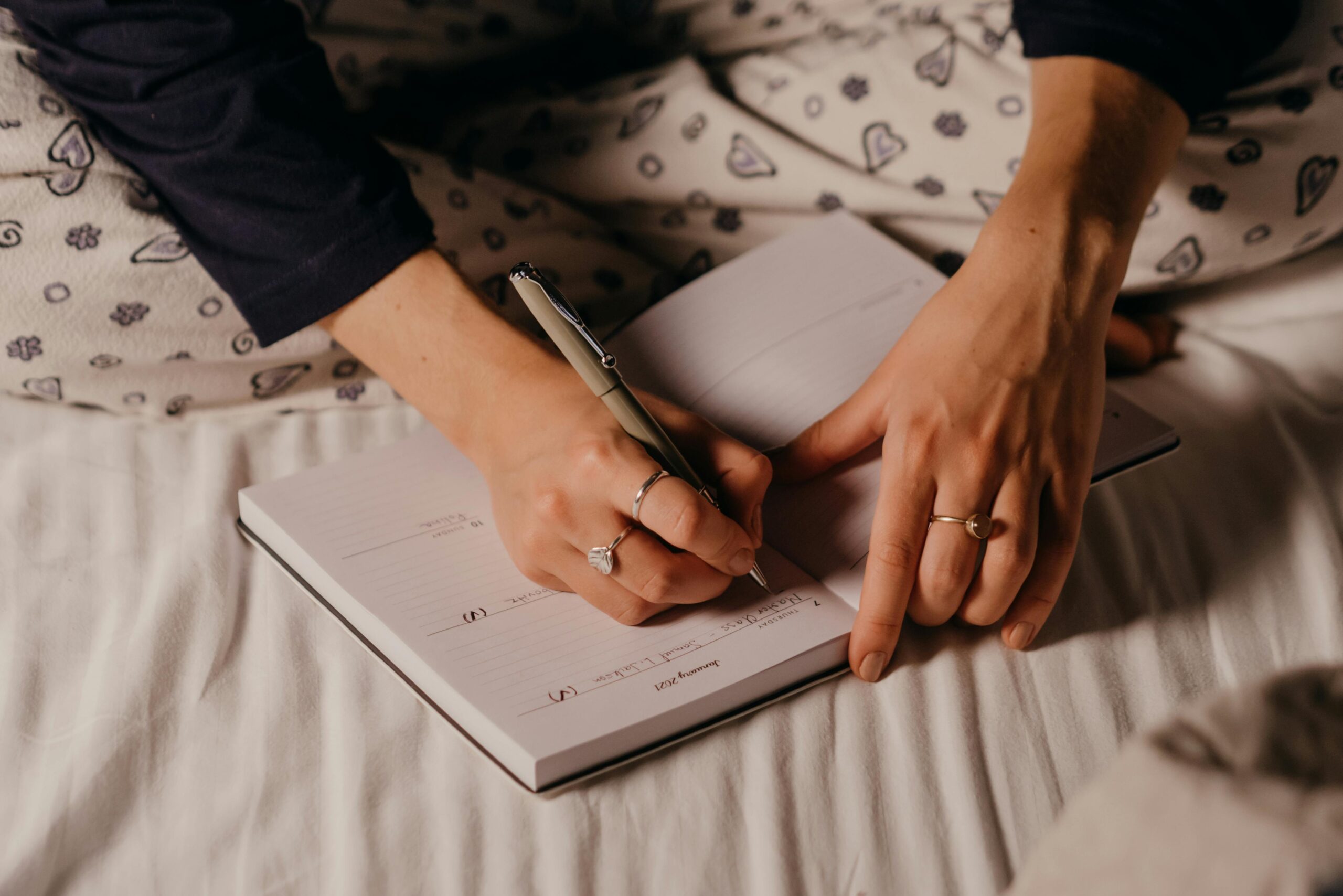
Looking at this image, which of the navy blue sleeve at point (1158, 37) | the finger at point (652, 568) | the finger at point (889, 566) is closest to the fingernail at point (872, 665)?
the finger at point (889, 566)

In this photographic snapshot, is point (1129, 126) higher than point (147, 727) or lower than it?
higher

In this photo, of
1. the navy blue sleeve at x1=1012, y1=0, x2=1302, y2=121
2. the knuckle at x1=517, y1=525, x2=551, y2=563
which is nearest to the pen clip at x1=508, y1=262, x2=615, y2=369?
the knuckle at x1=517, y1=525, x2=551, y2=563

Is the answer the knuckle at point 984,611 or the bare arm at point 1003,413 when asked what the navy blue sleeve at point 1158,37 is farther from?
the knuckle at point 984,611

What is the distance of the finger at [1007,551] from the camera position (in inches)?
21.5

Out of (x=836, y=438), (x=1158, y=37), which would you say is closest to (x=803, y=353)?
(x=836, y=438)

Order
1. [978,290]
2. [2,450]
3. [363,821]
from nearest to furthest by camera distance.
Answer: [363,821] < [978,290] < [2,450]

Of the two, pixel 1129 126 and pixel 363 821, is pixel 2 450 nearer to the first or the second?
pixel 363 821

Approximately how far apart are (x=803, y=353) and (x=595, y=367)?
235 millimetres

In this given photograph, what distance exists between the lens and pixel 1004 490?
0.56m

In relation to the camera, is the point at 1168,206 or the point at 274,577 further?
the point at 1168,206

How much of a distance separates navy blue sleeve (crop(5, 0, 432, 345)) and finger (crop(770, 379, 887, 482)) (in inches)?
11.6

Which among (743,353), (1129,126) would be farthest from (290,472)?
(1129,126)

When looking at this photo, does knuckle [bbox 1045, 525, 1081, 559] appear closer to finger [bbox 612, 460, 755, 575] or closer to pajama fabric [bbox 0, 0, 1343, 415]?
finger [bbox 612, 460, 755, 575]

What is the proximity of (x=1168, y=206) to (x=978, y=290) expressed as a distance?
12.2 inches
